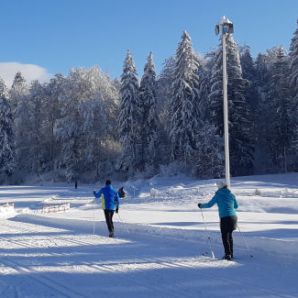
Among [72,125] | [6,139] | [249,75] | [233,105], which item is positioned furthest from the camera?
[6,139]

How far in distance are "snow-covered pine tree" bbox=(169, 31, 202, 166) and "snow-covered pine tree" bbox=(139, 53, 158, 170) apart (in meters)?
3.92

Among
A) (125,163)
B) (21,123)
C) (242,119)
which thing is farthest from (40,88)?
(242,119)

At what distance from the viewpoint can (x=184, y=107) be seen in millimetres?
54938

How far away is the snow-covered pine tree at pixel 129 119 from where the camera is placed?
58938 mm

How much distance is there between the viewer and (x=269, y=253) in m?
11.8

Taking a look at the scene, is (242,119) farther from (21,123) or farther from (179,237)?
(179,237)

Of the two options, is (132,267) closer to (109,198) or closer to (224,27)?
(109,198)

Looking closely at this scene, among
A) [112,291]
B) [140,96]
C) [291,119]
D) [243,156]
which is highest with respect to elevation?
[140,96]

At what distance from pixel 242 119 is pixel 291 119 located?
480cm

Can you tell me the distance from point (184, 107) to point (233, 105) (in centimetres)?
532

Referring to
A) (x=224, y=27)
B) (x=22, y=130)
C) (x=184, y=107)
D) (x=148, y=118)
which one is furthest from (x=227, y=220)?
(x=22, y=130)

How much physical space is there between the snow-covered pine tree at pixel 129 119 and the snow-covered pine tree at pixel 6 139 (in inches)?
677

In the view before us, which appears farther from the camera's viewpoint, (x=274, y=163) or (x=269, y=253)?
(x=274, y=163)

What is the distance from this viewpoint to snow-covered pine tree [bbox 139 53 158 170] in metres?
60.1
